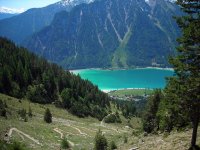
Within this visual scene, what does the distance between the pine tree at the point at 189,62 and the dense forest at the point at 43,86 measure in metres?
119

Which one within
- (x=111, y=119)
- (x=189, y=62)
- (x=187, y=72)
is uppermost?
(x=189, y=62)

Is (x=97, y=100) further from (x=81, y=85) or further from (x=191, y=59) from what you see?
(x=191, y=59)

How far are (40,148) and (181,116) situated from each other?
1220 inches

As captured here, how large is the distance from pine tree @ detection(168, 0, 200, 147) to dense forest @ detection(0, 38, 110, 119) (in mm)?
119349

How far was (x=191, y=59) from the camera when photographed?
1195 inches

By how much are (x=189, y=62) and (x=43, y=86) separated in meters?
138

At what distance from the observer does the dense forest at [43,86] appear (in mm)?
147500

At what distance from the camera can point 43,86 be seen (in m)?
163

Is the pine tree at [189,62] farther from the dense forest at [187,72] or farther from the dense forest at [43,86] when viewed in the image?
the dense forest at [43,86]

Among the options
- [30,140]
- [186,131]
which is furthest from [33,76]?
[186,131]

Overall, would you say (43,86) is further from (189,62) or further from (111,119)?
(189,62)

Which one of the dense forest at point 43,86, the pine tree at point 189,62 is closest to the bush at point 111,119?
the dense forest at point 43,86

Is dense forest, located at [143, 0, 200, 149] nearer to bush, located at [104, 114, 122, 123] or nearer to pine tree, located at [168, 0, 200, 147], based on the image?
pine tree, located at [168, 0, 200, 147]

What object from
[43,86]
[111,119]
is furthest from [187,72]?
[43,86]
